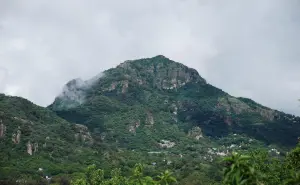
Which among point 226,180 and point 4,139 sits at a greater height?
point 4,139

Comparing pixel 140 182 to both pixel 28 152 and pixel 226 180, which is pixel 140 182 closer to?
pixel 226 180

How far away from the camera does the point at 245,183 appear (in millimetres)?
32844

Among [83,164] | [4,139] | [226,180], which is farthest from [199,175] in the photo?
[226,180]

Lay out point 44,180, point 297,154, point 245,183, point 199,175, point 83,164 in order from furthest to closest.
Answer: point 83,164, point 199,175, point 44,180, point 297,154, point 245,183

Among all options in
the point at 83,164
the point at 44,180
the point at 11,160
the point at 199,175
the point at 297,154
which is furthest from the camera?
the point at 83,164

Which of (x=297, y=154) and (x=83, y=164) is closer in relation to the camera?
(x=297, y=154)

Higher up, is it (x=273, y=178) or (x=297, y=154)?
(x=297, y=154)

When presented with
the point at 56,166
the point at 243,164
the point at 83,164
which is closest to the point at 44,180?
the point at 56,166

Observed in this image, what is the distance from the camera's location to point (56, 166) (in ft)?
585

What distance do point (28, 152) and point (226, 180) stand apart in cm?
17923

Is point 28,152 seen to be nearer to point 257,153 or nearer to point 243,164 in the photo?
point 257,153

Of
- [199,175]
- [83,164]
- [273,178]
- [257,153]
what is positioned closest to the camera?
[273,178]

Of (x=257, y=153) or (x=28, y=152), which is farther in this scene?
(x=28, y=152)

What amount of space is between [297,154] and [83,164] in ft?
510
